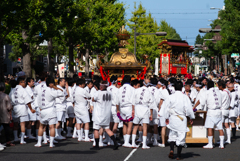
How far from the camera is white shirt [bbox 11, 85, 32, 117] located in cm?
1215

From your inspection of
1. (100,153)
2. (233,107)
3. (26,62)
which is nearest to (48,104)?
(100,153)

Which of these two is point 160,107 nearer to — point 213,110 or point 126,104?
point 126,104

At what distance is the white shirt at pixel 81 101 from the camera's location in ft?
41.9

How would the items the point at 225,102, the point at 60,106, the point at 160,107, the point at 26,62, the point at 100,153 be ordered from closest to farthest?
the point at 100,153 → the point at 225,102 → the point at 160,107 → the point at 60,106 → the point at 26,62

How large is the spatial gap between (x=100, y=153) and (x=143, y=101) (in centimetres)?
187

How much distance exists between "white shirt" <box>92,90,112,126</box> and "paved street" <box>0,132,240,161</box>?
76 centimetres

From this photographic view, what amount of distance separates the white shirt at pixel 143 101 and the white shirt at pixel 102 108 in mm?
784

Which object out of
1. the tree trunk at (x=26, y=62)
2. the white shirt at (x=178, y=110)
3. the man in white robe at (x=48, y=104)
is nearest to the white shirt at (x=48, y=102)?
the man in white robe at (x=48, y=104)

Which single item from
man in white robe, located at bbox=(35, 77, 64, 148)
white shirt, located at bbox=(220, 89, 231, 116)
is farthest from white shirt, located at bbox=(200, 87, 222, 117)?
man in white robe, located at bbox=(35, 77, 64, 148)

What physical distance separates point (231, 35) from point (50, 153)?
100 ft

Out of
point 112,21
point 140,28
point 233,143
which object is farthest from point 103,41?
point 233,143

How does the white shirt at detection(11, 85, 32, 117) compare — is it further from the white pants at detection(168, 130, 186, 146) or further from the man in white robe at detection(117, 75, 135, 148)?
the white pants at detection(168, 130, 186, 146)

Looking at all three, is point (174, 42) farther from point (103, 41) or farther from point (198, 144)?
point (198, 144)

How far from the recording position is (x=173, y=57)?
48.6 meters
